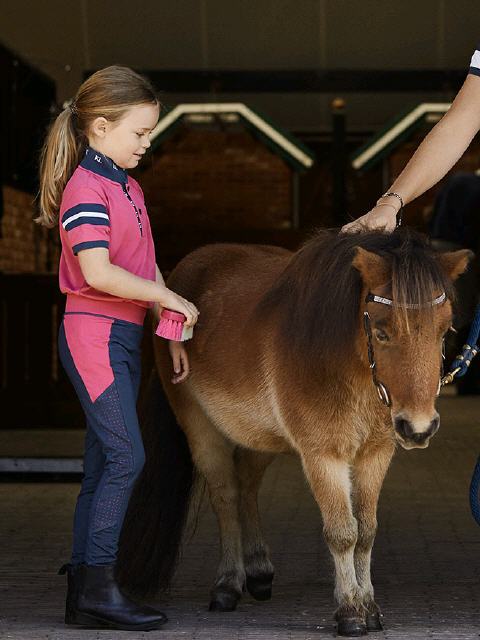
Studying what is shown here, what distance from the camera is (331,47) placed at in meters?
12.1

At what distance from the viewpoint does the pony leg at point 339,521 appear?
4223 mm

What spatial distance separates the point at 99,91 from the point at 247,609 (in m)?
1.85

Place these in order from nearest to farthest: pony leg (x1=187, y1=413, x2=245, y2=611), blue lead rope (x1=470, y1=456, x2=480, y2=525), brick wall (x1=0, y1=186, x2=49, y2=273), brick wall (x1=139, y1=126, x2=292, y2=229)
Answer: blue lead rope (x1=470, y1=456, x2=480, y2=525)
pony leg (x1=187, y1=413, x2=245, y2=611)
brick wall (x1=0, y1=186, x2=49, y2=273)
brick wall (x1=139, y1=126, x2=292, y2=229)

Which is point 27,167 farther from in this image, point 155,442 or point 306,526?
point 155,442

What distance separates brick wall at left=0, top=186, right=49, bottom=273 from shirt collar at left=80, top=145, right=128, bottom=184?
9113mm

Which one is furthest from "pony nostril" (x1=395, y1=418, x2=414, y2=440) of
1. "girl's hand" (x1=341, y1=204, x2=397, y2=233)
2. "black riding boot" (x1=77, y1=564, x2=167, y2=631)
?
"black riding boot" (x1=77, y1=564, x2=167, y2=631)

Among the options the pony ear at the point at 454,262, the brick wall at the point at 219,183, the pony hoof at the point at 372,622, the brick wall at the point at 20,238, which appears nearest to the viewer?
the pony ear at the point at 454,262

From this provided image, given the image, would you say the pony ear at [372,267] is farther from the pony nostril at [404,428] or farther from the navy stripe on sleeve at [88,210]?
the navy stripe on sleeve at [88,210]

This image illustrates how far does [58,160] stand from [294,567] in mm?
2122

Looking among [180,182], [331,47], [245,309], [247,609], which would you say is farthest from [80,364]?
[180,182]

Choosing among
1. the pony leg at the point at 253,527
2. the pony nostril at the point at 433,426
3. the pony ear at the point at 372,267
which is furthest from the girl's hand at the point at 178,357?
the pony nostril at the point at 433,426

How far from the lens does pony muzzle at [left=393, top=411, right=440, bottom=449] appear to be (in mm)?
3732

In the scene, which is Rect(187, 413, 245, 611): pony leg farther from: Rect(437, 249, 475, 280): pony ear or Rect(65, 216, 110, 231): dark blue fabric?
Rect(437, 249, 475, 280): pony ear

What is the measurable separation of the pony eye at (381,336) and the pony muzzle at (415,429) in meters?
0.24
